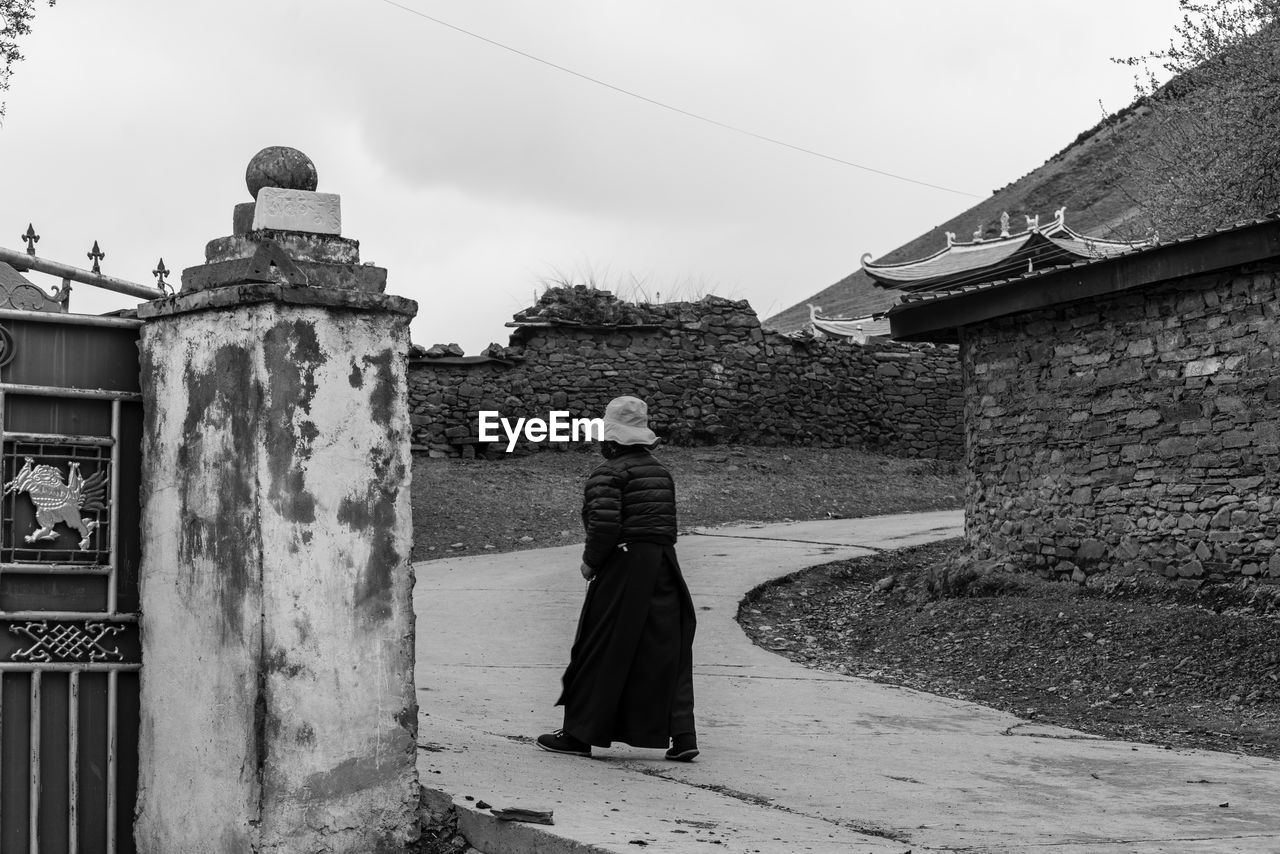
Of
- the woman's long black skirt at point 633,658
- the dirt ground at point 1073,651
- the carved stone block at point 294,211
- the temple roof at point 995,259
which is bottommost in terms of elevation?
the dirt ground at point 1073,651

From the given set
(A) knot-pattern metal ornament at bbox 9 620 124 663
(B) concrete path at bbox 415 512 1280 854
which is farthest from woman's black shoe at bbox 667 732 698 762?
(A) knot-pattern metal ornament at bbox 9 620 124 663

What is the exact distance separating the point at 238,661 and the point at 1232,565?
8099 millimetres

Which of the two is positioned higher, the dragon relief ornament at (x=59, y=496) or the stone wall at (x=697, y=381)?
the stone wall at (x=697, y=381)

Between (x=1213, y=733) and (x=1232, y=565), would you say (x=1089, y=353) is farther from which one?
(x=1213, y=733)

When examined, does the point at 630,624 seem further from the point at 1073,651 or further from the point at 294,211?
the point at 1073,651

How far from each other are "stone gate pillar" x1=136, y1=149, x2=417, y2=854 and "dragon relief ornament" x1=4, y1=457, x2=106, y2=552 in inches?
6.5

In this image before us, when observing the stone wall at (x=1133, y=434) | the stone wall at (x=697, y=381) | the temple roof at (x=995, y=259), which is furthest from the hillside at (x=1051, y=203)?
the stone wall at (x=1133, y=434)

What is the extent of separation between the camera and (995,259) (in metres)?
28.3

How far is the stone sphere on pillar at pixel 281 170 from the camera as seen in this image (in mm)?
4746

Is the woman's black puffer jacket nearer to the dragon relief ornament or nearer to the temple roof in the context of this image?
the dragon relief ornament

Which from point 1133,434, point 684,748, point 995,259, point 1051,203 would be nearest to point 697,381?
point 995,259

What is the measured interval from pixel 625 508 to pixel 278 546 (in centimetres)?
212

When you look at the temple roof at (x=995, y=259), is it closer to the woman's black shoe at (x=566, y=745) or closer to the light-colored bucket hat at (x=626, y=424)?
the light-colored bucket hat at (x=626, y=424)

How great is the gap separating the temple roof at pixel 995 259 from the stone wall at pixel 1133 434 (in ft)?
42.9
